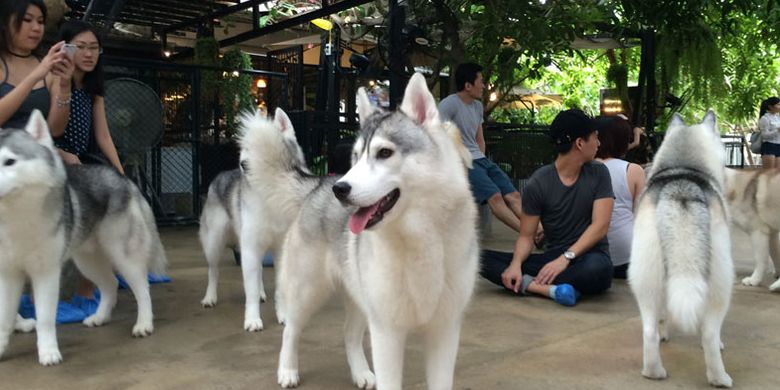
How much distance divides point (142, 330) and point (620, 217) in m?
3.81

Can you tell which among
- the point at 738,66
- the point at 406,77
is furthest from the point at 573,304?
the point at 738,66

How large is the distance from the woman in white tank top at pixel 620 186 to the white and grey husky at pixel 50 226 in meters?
3.72

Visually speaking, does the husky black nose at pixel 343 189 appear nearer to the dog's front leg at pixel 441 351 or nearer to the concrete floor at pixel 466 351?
the dog's front leg at pixel 441 351

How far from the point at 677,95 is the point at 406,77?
28.0 feet

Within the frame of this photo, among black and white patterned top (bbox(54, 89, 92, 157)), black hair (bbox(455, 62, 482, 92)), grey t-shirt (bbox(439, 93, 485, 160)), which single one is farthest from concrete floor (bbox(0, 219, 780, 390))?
black hair (bbox(455, 62, 482, 92))

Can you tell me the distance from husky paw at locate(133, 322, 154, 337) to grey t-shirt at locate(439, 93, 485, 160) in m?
3.86

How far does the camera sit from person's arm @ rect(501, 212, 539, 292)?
500cm

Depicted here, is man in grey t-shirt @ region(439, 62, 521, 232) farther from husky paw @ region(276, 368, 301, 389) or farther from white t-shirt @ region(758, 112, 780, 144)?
white t-shirt @ region(758, 112, 780, 144)

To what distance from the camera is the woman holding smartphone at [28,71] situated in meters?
3.77

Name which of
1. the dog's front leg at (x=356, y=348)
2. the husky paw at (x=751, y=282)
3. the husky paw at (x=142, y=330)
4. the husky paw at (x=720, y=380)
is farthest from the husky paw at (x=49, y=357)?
the husky paw at (x=751, y=282)

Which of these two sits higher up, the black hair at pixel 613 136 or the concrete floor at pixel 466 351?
the black hair at pixel 613 136

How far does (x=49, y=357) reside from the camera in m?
3.56

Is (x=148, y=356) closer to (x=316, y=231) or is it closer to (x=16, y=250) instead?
(x=16, y=250)

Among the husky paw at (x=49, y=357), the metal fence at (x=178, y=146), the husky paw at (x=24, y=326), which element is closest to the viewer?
the husky paw at (x=49, y=357)
